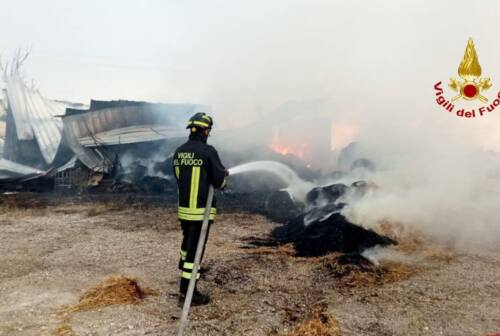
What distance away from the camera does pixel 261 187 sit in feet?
48.8

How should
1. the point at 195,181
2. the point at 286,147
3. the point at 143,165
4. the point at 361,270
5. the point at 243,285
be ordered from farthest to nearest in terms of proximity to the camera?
the point at 286,147
the point at 143,165
the point at 361,270
the point at 243,285
the point at 195,181

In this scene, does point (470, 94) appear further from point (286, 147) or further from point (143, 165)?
point (143, 165)

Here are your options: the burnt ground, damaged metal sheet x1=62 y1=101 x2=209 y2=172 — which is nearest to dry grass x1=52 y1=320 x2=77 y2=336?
the burnt ground

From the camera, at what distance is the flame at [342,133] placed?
19672 mm

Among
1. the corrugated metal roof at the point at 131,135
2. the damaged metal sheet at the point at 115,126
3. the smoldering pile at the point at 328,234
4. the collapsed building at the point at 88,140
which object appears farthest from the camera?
the corrugated metal roof at the point at 131,135

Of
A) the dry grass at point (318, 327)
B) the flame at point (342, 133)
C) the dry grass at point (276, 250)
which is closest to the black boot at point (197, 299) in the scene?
the dry grass at point (318, 327)

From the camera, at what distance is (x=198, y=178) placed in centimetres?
428

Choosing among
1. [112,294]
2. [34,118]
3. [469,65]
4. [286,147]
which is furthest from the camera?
[34,118]

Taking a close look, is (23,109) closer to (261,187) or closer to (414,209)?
(261,187)

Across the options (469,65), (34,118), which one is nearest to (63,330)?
(469,65)

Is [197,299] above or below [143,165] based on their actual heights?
below

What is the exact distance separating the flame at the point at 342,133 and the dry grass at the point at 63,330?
17747 millimetres

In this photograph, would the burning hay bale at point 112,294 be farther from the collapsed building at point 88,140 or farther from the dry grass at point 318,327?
the collapsed building at point 88,140

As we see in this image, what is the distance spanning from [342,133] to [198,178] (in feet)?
55.7
